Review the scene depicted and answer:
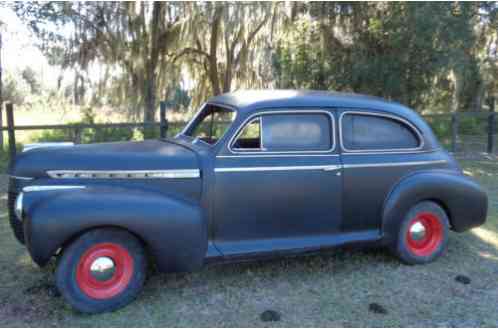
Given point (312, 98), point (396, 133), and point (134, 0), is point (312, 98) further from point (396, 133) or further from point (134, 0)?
point (134, 0)

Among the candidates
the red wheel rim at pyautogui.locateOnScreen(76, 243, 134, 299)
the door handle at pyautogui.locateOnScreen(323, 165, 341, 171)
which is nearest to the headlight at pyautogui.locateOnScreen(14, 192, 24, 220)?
the red wheel rim at pyautogui.locateOnScreen(76, 243, 134, 299)

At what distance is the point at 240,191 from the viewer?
363 cm

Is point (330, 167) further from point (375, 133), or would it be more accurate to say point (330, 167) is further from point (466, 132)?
point (466, 132)

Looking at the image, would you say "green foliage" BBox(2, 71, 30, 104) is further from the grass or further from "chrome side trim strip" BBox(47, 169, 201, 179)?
"chrome side trim strip" BBox(47, 169, 201, 179)

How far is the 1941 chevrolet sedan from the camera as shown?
325 centimetres

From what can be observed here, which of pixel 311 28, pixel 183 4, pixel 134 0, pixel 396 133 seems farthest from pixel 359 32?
pixel 396 133

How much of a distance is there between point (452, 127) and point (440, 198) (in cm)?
648

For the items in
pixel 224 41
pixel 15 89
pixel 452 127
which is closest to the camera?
pixel 452 127

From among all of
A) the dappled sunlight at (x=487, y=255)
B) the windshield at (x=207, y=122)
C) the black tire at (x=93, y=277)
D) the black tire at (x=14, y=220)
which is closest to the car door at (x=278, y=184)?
the windshield at (x=207, y=122)

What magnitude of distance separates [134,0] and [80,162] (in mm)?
8805

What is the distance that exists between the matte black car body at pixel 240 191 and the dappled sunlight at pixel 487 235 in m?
0.64

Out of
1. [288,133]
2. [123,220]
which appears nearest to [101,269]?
[123,220]

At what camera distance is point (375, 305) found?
3395 mm

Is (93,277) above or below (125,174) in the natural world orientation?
below
